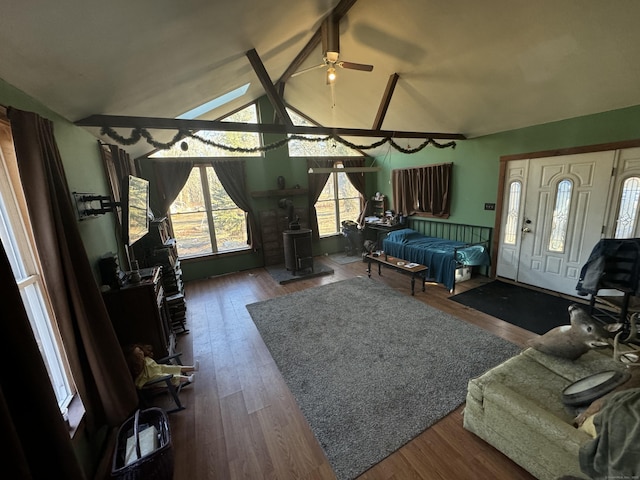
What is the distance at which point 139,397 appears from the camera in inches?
79.6

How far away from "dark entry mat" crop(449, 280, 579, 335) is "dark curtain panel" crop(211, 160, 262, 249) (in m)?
4.03

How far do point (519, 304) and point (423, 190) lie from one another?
9.02ft

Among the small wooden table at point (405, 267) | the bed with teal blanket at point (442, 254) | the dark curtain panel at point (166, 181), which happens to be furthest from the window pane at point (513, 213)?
the dark curtain panel at point (166, 181)

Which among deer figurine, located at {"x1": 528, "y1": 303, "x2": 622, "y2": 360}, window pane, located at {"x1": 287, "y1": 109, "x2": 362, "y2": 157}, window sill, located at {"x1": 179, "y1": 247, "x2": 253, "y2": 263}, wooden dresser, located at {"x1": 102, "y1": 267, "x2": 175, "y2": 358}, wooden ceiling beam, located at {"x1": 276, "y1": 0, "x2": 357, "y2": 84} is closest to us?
deer figurine, located at {"x1": 528, "y1": 303, "x2": 622, "y2": 360}

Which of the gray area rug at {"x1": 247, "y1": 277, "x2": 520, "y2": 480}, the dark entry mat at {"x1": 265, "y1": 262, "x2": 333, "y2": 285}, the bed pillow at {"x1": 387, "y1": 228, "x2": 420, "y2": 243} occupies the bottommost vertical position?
the gray area rug at {"x1": 247, "y1": 277, "x2": 520, "y2": 480}

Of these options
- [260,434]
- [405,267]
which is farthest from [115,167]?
[405,267]

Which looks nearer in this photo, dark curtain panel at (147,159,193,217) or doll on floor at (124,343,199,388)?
doll on floor at (124,343,199,388)

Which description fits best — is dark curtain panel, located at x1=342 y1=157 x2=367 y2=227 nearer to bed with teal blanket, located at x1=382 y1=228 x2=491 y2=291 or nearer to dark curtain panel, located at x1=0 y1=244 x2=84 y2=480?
bed with teal blanket, located at x1=382 y1=228 x2=491 y2=291

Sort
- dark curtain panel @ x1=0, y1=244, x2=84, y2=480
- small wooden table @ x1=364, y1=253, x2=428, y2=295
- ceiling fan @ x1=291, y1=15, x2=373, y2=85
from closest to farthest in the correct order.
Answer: dark curtain panel @ x1=0, y1=244, x2=84, y2=480 < ceiling fan @ x1=291, y1=15, x2=373, y2=85 < small wooden table @ x1=364, y1=253, x2=428, y2=295

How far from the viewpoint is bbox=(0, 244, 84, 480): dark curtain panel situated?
0.77 m

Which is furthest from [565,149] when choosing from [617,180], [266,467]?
[266,467]

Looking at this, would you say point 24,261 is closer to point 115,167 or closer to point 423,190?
point 115,167

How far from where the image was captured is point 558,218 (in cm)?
364

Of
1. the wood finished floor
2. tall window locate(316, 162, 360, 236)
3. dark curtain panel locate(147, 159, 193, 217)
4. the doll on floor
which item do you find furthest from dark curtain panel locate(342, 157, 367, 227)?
the doll on floor
